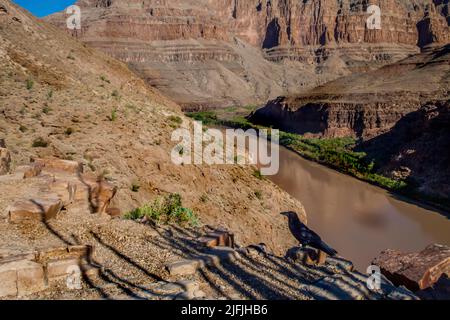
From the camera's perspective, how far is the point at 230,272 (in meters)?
6.32

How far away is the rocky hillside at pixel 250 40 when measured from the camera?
10725 cm

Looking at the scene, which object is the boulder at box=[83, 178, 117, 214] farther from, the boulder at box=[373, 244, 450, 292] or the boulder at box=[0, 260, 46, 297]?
the boulder at box=[373, 244, 450, 292]

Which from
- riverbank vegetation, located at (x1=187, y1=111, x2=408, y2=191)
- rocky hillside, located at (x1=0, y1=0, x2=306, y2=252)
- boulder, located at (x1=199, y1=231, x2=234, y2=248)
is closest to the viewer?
boulder, located at (x1=199, y1=231, x2=234, y2=248)

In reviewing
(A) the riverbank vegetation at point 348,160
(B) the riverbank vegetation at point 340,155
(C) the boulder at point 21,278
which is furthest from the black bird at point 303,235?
(B) the riverbank vegetation at point 340,155

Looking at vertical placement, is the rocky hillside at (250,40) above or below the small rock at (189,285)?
above

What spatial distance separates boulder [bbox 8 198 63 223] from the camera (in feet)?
21.8

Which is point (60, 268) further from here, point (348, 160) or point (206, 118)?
point (206, 118)

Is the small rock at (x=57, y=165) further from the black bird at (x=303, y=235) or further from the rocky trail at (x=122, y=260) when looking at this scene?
the black bird at (x=303, y=235)

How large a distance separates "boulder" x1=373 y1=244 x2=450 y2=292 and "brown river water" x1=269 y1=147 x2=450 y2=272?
17.3 ft

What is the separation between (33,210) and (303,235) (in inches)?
409

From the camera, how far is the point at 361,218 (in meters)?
21.4

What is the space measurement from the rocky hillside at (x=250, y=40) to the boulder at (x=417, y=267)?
72.1m

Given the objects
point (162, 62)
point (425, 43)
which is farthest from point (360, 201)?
point (425, 43)

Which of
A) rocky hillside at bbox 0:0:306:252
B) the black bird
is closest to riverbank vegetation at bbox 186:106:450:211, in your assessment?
the black bird
